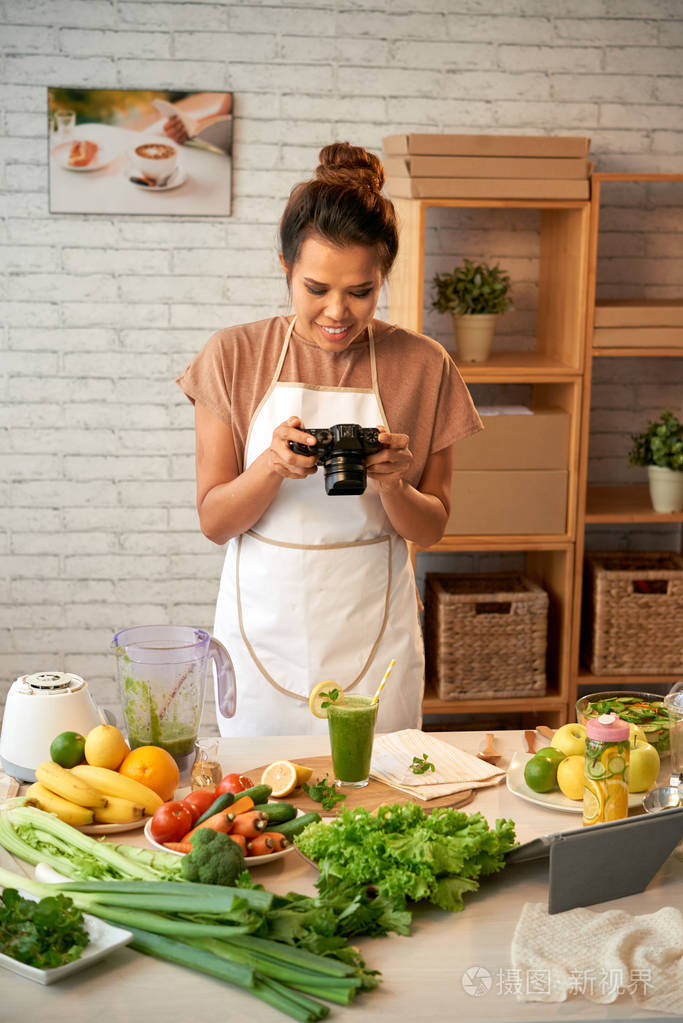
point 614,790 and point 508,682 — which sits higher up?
point 614,790

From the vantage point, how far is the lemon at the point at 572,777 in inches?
65.0

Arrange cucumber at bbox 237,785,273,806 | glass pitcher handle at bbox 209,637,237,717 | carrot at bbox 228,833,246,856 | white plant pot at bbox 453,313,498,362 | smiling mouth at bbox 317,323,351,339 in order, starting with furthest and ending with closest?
white plant pot at bbox 453,313,498,362, smiling mouth at bbox 317,323,351,339, glass pitcher handle at bbox 209,637,237,717, cucumber at bbox 237,785,273,806, carrot at bbox 228,833,246,856

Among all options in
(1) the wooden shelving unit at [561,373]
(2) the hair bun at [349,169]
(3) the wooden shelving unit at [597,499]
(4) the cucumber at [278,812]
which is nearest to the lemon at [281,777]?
(4) the cucumber at [278,812]

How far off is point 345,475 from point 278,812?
0.62 m

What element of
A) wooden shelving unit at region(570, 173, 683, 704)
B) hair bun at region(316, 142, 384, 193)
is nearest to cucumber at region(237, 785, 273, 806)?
hair bun at region(316, 142, 384, 193)

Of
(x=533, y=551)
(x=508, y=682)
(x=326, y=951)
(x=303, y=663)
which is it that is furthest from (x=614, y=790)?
(x=533, y=551)

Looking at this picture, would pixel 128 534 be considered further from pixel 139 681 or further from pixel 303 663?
→ pixel 139 681

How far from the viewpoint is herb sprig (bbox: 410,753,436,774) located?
1754mm

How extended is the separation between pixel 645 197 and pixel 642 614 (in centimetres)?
136

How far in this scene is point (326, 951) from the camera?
124cm

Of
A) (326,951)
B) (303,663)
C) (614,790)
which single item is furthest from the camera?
(303,663)

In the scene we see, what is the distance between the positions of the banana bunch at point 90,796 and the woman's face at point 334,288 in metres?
0.90

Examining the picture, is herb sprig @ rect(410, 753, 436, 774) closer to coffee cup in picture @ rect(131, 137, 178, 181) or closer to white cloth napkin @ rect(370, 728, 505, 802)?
white cloth napkin @ rect(370, 728, 505, 802)

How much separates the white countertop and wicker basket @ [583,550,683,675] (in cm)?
207
